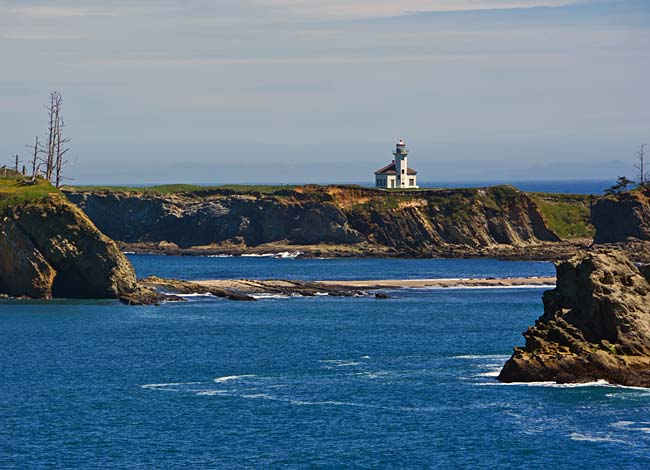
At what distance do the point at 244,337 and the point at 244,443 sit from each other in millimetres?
36277

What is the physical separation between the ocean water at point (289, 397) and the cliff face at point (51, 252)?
6111mm

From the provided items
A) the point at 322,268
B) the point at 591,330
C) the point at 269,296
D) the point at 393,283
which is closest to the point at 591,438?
the point at 591,330

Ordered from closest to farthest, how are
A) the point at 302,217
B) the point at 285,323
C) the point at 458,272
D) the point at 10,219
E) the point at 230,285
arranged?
the point at 285,323 → the point at 10,219 → the point at 230,285 → the point at 458,272 → the point at 302,217

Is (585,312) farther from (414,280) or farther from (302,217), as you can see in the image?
(302,217)

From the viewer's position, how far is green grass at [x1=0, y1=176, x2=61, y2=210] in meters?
112

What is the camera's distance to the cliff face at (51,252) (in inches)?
4291

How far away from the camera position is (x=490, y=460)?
163ft

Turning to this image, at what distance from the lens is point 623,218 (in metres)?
184

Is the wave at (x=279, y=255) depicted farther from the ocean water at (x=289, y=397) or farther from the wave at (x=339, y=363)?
the wave at (x=339, y=363)

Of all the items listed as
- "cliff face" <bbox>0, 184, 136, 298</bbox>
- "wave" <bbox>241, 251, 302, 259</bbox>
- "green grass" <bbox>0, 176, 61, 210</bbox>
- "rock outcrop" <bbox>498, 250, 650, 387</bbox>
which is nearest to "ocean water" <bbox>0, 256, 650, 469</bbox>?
"rock outcrop" <bbox>498, 250, 650, 387</bbox>

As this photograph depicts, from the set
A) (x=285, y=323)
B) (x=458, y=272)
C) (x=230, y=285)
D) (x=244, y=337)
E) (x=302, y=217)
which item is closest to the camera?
(x=244, y=337)

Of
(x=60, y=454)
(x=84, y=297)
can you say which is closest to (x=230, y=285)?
(x=84, y=297)

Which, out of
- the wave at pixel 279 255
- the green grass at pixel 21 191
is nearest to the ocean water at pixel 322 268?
the wave at pixel 279 255

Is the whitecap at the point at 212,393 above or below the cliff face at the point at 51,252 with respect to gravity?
below
